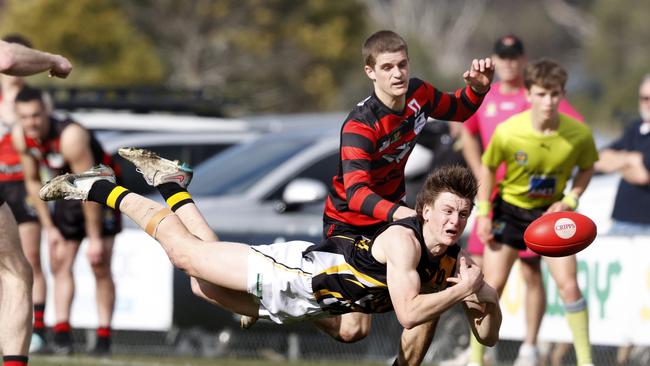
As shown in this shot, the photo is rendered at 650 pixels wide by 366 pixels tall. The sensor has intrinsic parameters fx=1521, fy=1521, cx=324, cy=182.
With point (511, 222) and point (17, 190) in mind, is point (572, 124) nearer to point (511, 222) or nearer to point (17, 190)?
point (511, 222)

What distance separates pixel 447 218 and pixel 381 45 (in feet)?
4.60

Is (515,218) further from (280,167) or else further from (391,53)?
(280,167)

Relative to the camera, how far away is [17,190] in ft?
41.2

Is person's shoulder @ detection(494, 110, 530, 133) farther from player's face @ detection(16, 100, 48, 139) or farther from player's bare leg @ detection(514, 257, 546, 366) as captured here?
player's face @ detection(16, 100, 48, 139)

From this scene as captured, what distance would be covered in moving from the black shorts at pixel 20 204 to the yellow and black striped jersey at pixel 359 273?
177 inches

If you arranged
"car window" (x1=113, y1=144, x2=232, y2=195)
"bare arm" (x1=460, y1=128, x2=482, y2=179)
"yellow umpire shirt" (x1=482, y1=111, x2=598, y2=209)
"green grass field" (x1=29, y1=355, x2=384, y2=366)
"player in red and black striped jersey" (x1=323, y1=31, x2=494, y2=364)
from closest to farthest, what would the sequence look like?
"player in red and black striped jersey" (x1=323, y1=31, x2=494, y2=364) < "yellow umpire shirt" (x1=482, y1=111, x2=598, y2=209) < "green grass field" (x1=29, y1=355, x2=384, y2=366) < "bare arm" (x1=460, y1=128, x2=482, y2=179) < "car window" (x1=113, y1=144, x2=232, y2=195)

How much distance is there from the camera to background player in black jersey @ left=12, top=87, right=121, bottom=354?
1177 centimetres

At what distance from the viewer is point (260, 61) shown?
39.0 meters

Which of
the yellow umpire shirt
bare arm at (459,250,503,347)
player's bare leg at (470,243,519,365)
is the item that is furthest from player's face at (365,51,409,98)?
player's bare leg at (470,243,519,365)

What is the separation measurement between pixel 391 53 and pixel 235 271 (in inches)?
60.9

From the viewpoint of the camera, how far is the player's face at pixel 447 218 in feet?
25.7

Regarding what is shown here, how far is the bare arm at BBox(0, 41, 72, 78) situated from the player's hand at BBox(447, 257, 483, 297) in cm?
232

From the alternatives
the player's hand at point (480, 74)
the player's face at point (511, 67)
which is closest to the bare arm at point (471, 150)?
the player's face at point (511, 67)

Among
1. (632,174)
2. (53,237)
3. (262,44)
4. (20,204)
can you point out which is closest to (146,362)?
(53,237)
